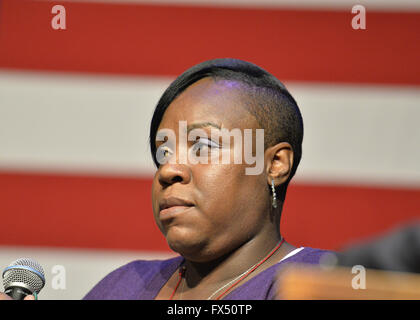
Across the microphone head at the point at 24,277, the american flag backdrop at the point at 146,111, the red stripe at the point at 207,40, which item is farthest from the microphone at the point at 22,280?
the red stripe at the point at 207,40

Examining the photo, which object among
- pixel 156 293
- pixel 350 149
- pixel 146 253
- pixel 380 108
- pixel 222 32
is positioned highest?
pixel 222 32

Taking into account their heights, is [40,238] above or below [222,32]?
below

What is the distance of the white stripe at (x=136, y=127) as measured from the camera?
7.47 ft

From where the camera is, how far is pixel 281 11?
2.38 m

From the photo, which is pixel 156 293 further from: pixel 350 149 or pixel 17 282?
pixel 350 149

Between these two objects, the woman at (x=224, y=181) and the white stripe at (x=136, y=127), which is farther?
the white stripe at (x=136, y=127)

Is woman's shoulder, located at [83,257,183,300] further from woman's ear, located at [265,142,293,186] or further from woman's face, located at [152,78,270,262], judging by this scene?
woman's ear, located at [265,142,293,186]

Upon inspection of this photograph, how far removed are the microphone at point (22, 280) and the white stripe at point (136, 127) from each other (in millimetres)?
1192

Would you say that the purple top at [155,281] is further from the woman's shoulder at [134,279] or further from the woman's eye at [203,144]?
the woman's eye at [203,144]

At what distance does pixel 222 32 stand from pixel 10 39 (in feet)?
2.90

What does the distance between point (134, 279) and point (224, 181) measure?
0.43m
